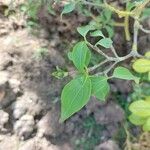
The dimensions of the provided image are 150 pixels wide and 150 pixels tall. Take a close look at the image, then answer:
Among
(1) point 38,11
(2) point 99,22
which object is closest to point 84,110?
(2) point 99,22

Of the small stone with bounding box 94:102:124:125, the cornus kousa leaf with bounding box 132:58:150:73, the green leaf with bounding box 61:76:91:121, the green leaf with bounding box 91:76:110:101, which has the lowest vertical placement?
the small stone with bounding box 94:102:124:125

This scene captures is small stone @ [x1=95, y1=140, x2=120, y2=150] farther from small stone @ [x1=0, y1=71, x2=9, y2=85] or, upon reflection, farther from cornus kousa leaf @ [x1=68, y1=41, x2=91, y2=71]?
cornus kousa leaf @ [x1=68, y1=41, x2=91, y2=71]

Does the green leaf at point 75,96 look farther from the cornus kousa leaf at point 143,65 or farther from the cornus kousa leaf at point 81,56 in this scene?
the cornus kousa leaf at point 143,65

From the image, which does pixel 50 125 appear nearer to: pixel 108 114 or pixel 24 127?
pixel 24 127

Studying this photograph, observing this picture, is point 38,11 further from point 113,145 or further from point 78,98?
point 78,98

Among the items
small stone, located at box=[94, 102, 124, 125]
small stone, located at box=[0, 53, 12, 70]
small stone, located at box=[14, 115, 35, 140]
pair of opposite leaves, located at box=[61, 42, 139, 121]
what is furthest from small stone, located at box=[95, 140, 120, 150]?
pair of opposite leaves, located at box=[61, 42, 139, 121]

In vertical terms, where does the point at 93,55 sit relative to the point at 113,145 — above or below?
above
